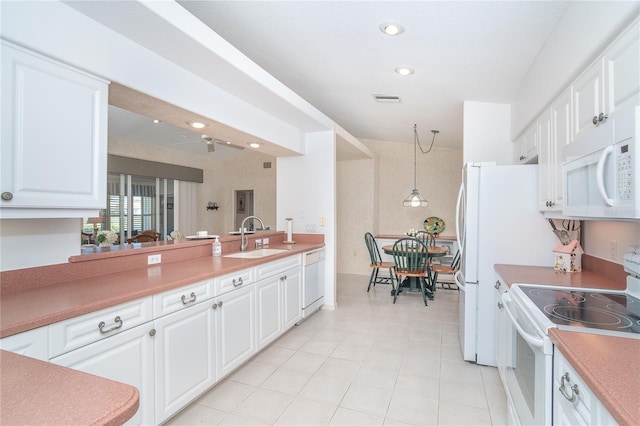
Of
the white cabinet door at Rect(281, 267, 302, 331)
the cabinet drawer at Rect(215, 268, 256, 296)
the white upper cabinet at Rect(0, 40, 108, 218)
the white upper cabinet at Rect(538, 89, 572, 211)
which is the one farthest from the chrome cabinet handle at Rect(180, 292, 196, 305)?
the white upper cabinet at Rect(538, 89, 572, 211)

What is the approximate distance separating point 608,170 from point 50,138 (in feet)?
8.02

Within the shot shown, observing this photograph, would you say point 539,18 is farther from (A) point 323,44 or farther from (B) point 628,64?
(A) point 323,44

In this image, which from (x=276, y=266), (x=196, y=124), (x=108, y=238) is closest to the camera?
(x=196, y=124)

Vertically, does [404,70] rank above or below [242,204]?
above

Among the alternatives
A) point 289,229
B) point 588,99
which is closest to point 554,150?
point 588,99

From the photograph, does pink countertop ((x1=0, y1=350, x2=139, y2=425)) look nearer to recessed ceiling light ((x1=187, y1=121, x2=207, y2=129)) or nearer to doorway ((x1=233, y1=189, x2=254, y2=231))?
recessed ceiling light ((x1=187, y1=121, x2=207, y2=129))

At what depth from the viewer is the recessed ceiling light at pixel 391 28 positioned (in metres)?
2.23

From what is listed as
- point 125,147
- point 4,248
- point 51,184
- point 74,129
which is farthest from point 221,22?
point 125,147

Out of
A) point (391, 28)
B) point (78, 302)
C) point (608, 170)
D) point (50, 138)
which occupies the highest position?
point (391, 28)

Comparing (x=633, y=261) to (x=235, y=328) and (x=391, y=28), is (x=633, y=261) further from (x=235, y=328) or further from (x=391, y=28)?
(x=235, y=328)

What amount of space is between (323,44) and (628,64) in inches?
75.7

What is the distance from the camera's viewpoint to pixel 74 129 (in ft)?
5.45

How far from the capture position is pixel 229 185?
8.57 meters

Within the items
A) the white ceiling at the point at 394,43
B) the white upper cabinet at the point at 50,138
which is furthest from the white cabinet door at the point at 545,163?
the white upper cabinet at the point at 50,138
